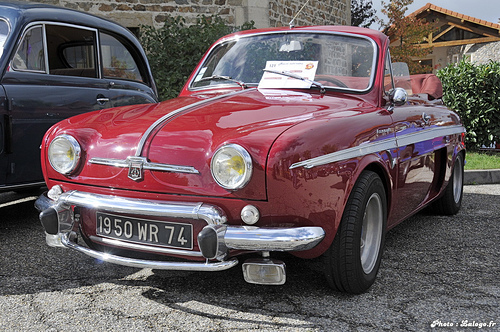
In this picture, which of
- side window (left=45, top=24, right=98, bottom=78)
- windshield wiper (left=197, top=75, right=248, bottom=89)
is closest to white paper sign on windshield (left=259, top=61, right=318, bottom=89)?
windshield wiper (left=197, top=75, right=248, bottom=89)

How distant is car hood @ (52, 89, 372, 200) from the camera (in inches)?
102

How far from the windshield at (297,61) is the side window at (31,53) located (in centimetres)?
130

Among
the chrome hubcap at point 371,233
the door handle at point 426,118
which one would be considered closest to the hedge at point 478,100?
the door handle at point 426,118

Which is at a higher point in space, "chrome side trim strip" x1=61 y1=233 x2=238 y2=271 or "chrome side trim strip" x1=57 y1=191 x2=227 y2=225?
"chrome side trim strip" x1=57 y1=191 x2=227 y2=225

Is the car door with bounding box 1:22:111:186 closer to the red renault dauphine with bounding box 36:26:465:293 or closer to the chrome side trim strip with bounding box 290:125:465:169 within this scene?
the red renault dauphine with bounding box 36:26:465:293

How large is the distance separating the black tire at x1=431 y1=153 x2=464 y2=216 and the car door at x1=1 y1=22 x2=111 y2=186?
9.86 ft

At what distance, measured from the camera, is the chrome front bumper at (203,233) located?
249cm

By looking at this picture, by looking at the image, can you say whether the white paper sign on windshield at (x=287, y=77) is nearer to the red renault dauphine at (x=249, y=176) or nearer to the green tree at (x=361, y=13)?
the red renault dauphine at (x=249, y=176)

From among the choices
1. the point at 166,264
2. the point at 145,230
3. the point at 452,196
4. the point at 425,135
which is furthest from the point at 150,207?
the point at 452,196

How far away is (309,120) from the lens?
2781 millimetres

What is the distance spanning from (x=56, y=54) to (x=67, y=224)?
94.0 inches

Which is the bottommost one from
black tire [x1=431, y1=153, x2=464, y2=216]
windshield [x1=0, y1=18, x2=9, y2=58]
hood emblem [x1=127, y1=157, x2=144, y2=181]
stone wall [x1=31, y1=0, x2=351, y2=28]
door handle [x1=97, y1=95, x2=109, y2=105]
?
black tire [x1=431, y1=153, x2=464, y2=216]

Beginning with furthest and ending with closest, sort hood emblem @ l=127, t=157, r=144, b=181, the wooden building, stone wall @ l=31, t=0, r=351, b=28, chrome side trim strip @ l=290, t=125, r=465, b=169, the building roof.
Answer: the wooden building < the building roof < stone wall @ l=31, t=0, r=351, b=28 < hood emblem @ l=127, t=157, r=144, b=181 < chrome side trim strip @ l=290, t=125, r=465, b=169

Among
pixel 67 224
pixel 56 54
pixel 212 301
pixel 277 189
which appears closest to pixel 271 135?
pixel 277 189
